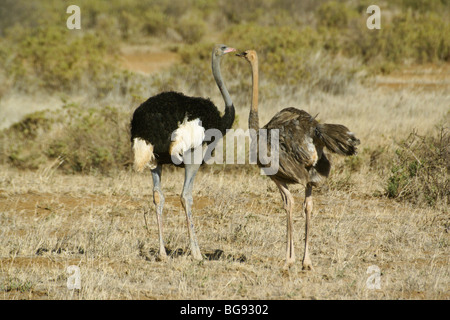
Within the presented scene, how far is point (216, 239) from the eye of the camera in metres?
6.64

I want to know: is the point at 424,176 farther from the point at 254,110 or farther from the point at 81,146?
the point at 81,146

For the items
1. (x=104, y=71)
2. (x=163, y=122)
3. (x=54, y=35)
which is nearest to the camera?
(x=163, y=122)

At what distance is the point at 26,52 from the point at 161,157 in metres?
12.3

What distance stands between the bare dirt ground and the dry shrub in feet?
0.59

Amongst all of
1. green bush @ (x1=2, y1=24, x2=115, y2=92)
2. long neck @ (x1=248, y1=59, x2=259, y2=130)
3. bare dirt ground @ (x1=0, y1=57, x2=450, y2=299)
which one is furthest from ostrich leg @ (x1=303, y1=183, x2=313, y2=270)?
green bush @ (x1=2, y1=24, x2=115, y2=92)

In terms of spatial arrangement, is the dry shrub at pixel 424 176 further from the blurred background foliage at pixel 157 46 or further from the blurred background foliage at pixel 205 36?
the blurred background foliage at pixel 205 36

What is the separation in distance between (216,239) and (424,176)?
2.95m

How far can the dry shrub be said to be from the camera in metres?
7.87

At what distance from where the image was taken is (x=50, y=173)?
30.8 feet

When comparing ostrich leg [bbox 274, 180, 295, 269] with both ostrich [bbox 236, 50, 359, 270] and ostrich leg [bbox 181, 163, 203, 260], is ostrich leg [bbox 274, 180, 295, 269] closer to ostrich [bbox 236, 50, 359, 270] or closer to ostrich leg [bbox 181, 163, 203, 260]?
ostrich [bbox 236, 50, 359, 270]

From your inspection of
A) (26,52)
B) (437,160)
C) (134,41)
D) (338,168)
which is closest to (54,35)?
(26,52)

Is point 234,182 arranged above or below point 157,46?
below

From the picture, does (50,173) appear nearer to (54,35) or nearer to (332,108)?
(332,108)

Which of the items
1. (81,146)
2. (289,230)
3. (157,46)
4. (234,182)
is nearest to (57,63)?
(81,146)
